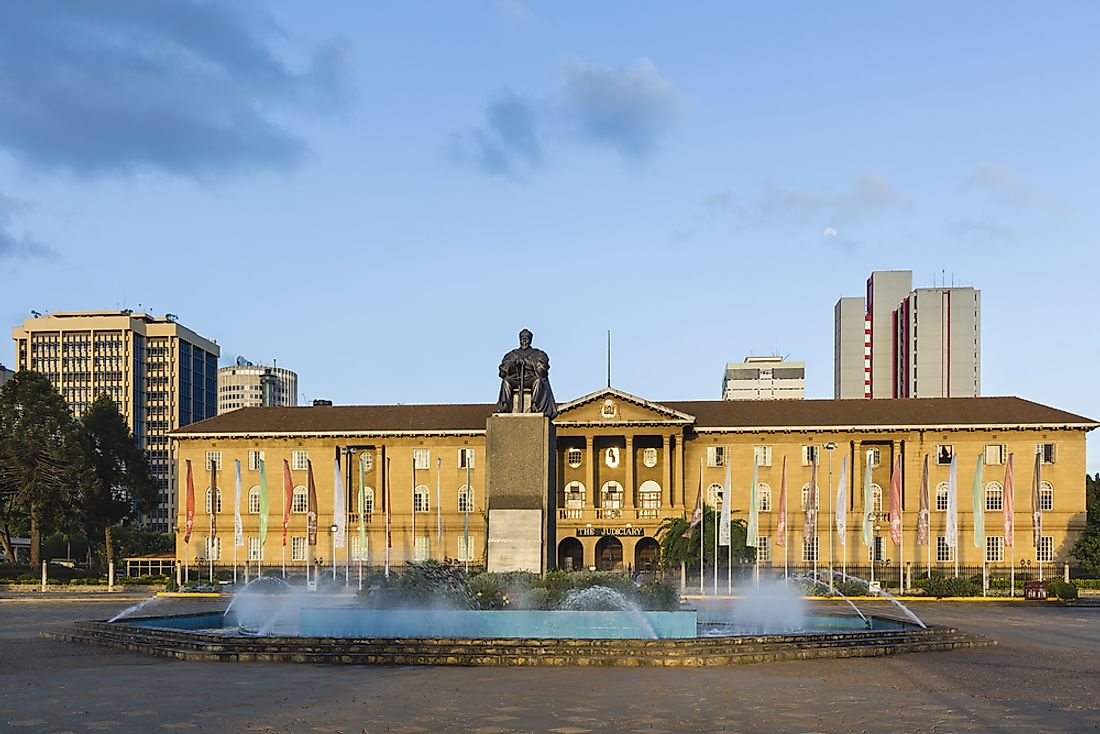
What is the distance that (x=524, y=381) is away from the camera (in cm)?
2917

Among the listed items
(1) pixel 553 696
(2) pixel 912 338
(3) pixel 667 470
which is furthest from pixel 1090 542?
(2) pixel 912 338

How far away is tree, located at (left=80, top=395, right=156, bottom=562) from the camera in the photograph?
83812 mm

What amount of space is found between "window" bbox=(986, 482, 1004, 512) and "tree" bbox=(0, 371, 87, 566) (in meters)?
59.1

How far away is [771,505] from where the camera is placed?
3516 inches

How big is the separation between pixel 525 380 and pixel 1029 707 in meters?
13.6

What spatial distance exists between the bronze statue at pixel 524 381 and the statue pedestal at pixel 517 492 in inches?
28.1

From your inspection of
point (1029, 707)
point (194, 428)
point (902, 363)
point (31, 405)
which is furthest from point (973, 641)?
point (902, 363)

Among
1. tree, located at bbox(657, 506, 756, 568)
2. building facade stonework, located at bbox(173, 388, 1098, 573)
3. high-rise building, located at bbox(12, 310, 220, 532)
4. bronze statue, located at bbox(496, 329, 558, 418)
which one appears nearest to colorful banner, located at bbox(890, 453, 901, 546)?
tree, located at bbox(657, 506, 756, 568)

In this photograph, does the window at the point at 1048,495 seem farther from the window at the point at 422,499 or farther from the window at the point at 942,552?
the window at the point at 422,499

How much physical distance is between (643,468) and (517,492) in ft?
209

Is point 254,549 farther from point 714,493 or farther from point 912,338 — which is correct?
point 912,338

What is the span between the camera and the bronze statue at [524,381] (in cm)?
2905

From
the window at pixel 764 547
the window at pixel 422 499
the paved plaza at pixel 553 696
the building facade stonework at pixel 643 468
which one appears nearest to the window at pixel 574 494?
the building facade stonework at pixel 643 468

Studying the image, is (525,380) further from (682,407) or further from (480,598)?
(682,407)
